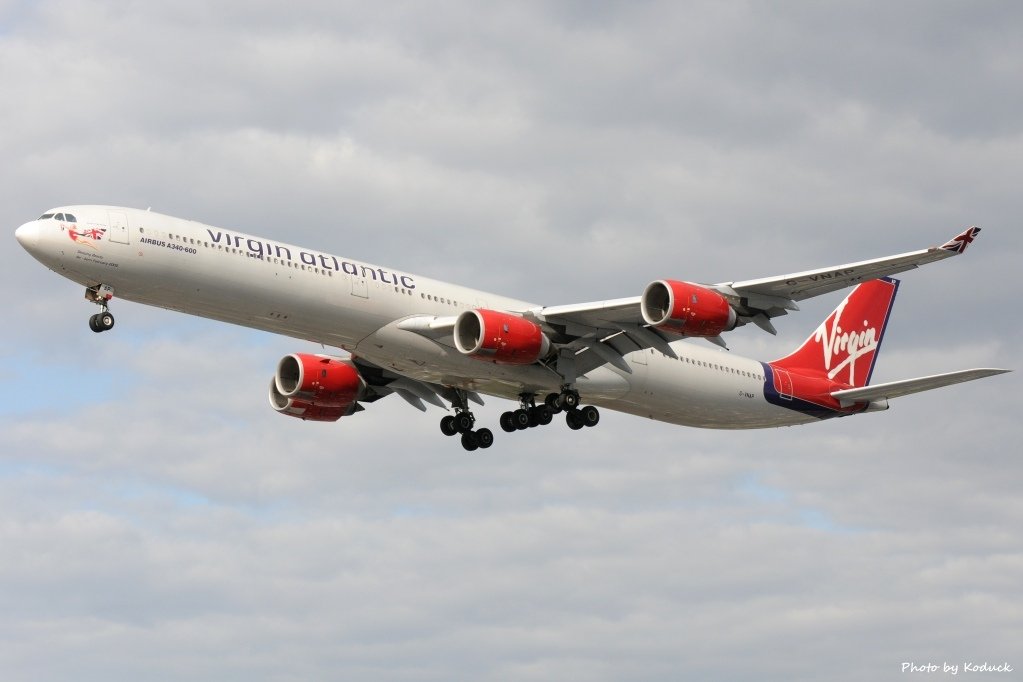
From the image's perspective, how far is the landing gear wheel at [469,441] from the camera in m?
53.2

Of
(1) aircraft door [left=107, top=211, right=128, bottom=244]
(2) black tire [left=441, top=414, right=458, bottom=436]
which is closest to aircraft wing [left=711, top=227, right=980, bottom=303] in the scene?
(2) black tire [left=441, top=414, right=458, bottom=436]

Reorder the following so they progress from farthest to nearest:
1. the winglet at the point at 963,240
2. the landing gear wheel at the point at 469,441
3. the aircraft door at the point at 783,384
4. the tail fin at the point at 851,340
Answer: the tail fin at the point at 851,340, the aircraft door at the point at 783,384, the landing gear wheel at the point at 469,441, the winglet at the point at 963,240

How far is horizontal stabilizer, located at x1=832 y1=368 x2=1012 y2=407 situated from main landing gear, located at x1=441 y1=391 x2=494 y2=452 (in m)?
14.2

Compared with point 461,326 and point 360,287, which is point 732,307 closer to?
point 461,326

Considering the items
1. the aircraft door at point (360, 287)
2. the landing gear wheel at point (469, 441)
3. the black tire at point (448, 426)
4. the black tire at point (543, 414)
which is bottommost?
the black tire at point (543, 414)

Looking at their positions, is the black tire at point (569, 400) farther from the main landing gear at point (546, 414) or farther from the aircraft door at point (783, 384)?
the aircraft door at point (783, 384)

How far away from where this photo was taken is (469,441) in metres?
53.3

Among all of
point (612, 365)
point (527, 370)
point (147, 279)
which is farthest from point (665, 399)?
point (147, 279)

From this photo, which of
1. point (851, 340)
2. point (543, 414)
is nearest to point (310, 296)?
point (543, 414)

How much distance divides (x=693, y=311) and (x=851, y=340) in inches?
734

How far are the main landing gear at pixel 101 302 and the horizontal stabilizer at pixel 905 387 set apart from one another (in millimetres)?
26928

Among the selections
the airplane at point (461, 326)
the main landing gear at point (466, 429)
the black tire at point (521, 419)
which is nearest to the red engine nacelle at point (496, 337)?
the airplane at point (461, 326)

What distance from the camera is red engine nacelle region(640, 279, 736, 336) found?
143 ft

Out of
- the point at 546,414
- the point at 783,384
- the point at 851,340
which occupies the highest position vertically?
the point at 851,340
